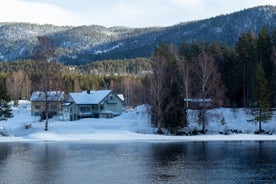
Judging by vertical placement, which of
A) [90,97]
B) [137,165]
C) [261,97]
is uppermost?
[90,97]

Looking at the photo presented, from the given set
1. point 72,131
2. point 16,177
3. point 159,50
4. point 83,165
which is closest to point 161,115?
point 72,131

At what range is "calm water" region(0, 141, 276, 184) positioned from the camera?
2895 cm

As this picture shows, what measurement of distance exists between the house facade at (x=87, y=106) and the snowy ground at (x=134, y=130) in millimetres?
16808

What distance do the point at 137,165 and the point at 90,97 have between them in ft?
210

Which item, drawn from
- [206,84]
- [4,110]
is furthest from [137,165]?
[4,110]

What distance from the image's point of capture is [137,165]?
3556cm

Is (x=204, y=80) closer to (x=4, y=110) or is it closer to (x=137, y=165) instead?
(x=4, y=110)

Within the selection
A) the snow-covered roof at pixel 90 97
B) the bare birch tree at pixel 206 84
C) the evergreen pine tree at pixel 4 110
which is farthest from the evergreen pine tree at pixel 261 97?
the evergreen pine tree at pixel 4 110

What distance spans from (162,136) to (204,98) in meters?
8.92

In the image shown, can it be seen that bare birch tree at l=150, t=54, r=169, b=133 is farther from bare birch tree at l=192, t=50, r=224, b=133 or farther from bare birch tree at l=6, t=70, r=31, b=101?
bare birch tree at l=6, t=70, r=31, b=101

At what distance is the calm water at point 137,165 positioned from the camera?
29.0 m

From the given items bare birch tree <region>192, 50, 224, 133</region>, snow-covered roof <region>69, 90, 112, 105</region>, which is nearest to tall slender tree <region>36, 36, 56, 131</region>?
bare birch tree <region>192, 50, 224, 133</region>

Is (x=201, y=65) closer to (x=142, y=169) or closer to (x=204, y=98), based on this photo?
(x=204, y=98)

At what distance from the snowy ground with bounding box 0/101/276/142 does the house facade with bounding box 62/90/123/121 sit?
1681cm
